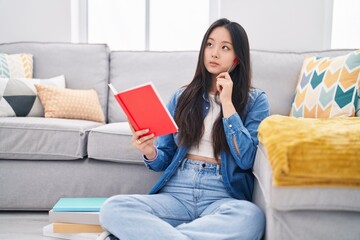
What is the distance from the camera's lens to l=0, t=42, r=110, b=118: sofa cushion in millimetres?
2275

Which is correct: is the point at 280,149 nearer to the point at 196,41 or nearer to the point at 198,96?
the point at 198,96

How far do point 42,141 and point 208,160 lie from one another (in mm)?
868

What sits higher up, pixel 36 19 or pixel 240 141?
pixel 36 19

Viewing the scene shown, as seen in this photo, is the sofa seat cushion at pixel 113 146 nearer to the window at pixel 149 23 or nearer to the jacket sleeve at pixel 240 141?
the jacket sleeve at pixel 240 141

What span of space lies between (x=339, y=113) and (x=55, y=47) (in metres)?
1.75

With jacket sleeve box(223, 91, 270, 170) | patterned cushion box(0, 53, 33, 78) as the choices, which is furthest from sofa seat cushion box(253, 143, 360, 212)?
patterned cushion box(0, 53, 33, 78)

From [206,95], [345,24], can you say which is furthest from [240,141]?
[345,24]

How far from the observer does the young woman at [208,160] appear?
108 cm

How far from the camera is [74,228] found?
4.73 ft

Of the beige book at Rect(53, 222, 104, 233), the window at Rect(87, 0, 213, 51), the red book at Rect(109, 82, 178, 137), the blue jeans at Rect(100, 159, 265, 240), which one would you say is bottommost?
the beige book at Rect(53, 222, 104, 233)

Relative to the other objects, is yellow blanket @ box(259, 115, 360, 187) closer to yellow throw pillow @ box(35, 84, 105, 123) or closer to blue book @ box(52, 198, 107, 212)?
blue book @ box(52, 198, 107, 212)

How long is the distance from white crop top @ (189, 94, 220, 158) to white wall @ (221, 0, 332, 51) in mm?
1354

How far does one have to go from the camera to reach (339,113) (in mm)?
1629

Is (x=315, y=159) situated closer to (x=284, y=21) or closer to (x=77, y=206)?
(x=77, y=206)
